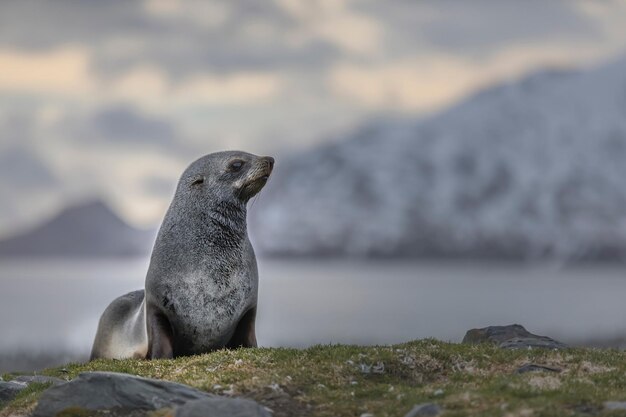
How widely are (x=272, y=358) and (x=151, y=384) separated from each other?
13.0 feet

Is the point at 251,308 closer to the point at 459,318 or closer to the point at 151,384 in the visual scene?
the point at 151,384

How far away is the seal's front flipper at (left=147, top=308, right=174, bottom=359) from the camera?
80.4 feet

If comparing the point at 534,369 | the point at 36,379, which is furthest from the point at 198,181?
the point at 534,369

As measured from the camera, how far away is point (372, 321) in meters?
115

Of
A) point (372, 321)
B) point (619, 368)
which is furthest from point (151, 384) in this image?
point (372, 321)

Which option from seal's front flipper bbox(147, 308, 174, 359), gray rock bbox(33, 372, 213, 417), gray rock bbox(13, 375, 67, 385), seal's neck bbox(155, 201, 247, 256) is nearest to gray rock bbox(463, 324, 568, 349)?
seal's neck bbox(155, 201, 247, 256)

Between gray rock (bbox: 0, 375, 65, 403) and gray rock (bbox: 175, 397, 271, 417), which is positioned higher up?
gray rock (bbox: 0, 375, 65, 403)

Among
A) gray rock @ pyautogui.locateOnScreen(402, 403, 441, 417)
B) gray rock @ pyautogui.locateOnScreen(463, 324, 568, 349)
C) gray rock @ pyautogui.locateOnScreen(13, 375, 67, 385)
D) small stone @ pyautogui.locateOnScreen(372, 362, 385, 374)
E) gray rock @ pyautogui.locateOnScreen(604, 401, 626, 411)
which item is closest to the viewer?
gray rock @ pyautogui.locateOnScreen(604, 401, 626, 411)

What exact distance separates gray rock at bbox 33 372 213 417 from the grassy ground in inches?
53.3

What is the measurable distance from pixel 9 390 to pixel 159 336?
11.8 ft

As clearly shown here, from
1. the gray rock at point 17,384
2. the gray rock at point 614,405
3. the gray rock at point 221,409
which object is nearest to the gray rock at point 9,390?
the gray rock at point 17,384

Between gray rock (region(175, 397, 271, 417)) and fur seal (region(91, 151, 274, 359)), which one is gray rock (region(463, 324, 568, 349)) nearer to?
fur seal (region(91, 151, 274, 359))

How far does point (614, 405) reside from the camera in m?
18.0

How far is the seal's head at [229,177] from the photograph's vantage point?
2528 cm
